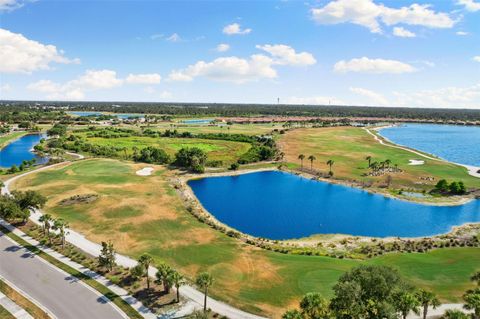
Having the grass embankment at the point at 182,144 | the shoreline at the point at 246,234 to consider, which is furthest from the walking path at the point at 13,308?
the grass embankment at the point at 182,144

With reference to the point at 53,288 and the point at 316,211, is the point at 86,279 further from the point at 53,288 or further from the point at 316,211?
the point at 316,211

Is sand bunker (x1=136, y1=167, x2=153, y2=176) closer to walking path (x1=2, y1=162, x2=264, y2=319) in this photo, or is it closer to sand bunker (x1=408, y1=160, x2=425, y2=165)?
walking path (x1=2, y1=162, x2=264, y2=319)

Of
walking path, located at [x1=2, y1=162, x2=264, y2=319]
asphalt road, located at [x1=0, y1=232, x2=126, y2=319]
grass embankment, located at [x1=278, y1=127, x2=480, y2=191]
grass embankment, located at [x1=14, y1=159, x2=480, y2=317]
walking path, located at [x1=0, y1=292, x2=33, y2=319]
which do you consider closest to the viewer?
walking path, located at [x1=0, y1=292, x2=33, y2=319]

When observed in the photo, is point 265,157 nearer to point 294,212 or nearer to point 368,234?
point 294,212

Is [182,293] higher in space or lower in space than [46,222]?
lower

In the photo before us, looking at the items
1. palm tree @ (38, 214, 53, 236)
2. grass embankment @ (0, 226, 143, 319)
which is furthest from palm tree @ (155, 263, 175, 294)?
palm tree @ (38, 214, 53, 236)

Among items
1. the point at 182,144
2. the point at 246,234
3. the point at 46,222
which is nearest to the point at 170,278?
the point at 246,234

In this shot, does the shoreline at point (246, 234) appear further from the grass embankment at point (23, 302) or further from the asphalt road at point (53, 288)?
the grass embankment at point (23, 302)

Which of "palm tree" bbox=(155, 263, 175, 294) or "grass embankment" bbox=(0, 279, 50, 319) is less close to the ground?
"palm tree" bbox=(155, 263, 175, 294)
